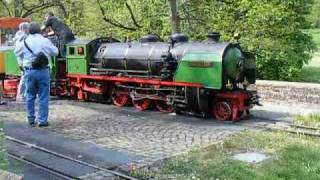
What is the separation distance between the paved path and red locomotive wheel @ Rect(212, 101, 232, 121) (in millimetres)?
228

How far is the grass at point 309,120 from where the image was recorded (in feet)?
35.0

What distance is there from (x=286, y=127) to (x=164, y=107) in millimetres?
3529

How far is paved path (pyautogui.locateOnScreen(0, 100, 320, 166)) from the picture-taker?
341 inches

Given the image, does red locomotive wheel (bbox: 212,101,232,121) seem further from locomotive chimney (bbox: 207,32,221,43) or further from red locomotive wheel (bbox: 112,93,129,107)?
red locomotive wheel (bbox: 112,93,129,107)

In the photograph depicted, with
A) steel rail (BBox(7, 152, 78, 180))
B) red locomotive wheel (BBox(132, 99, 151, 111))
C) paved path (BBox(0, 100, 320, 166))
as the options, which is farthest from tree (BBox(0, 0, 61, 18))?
steel rail (BBox(7, 152, 78, 180))

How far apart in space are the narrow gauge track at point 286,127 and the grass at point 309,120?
0.78ft

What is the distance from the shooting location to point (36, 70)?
33.2 feet

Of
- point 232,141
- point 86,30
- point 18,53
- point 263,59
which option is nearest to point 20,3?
point 86,30

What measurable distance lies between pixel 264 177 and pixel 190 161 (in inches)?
50.3

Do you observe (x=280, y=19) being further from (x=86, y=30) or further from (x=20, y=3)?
(x=20, y=3)

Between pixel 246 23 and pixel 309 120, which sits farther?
pixel 246 23

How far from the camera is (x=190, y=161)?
7.46 metres

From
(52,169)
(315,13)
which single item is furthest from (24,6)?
(315,13)

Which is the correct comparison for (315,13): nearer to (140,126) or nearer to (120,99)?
(120,99)
